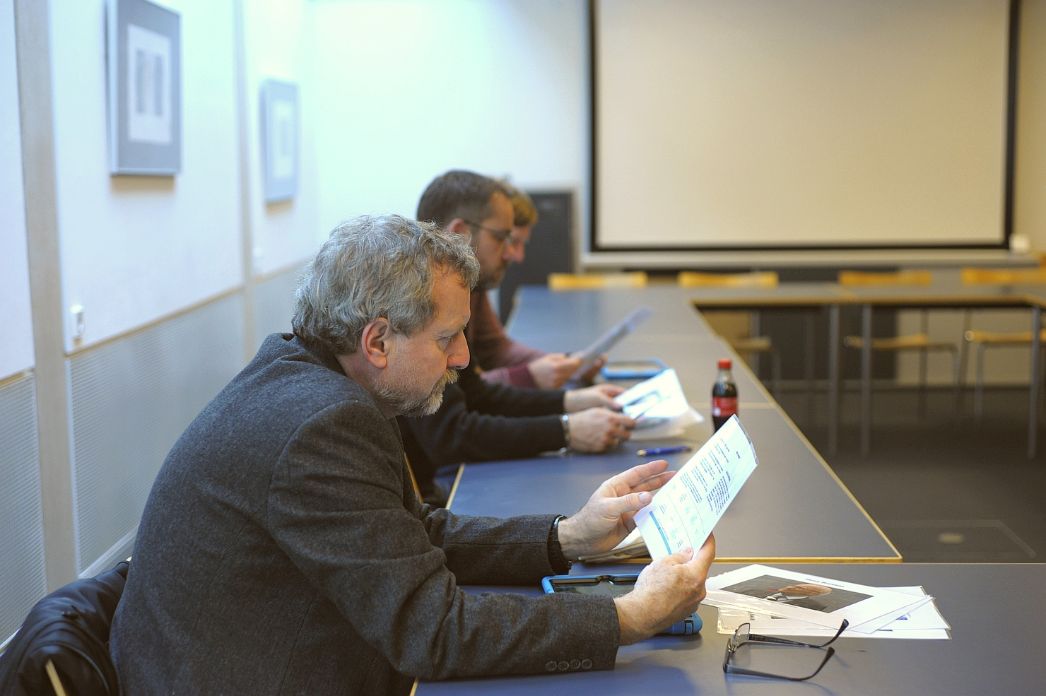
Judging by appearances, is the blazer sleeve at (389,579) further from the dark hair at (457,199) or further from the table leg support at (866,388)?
the table leg support at (866,388)

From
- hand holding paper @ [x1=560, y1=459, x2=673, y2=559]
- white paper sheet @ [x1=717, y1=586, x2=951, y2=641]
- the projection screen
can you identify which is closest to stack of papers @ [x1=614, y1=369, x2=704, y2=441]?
hand holding paper @ [x1=560, y1=459, x2=673, y2=559]

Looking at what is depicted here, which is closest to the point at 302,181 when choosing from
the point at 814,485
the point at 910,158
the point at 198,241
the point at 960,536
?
the point at 198,241

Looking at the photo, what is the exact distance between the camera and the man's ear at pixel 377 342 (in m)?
1.54

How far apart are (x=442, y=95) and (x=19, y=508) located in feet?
18.1

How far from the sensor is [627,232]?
826cm

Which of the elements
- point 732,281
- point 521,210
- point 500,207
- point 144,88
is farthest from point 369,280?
point 732,281

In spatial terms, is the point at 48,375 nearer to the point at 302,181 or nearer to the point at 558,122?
the point at 302,181

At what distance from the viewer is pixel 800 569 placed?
1899mm

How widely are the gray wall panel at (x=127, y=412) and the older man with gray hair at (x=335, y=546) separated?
2.53m

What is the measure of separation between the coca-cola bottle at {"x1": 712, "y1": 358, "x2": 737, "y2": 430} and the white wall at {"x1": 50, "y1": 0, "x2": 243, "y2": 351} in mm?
2235

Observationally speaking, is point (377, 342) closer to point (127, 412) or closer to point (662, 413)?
point (662, 413)

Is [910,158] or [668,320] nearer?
[668,320]

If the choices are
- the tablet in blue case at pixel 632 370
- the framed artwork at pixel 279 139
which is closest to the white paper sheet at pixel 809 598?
the tablet in blue case at pixel 632 370

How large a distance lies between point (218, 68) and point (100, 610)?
4778 mm
